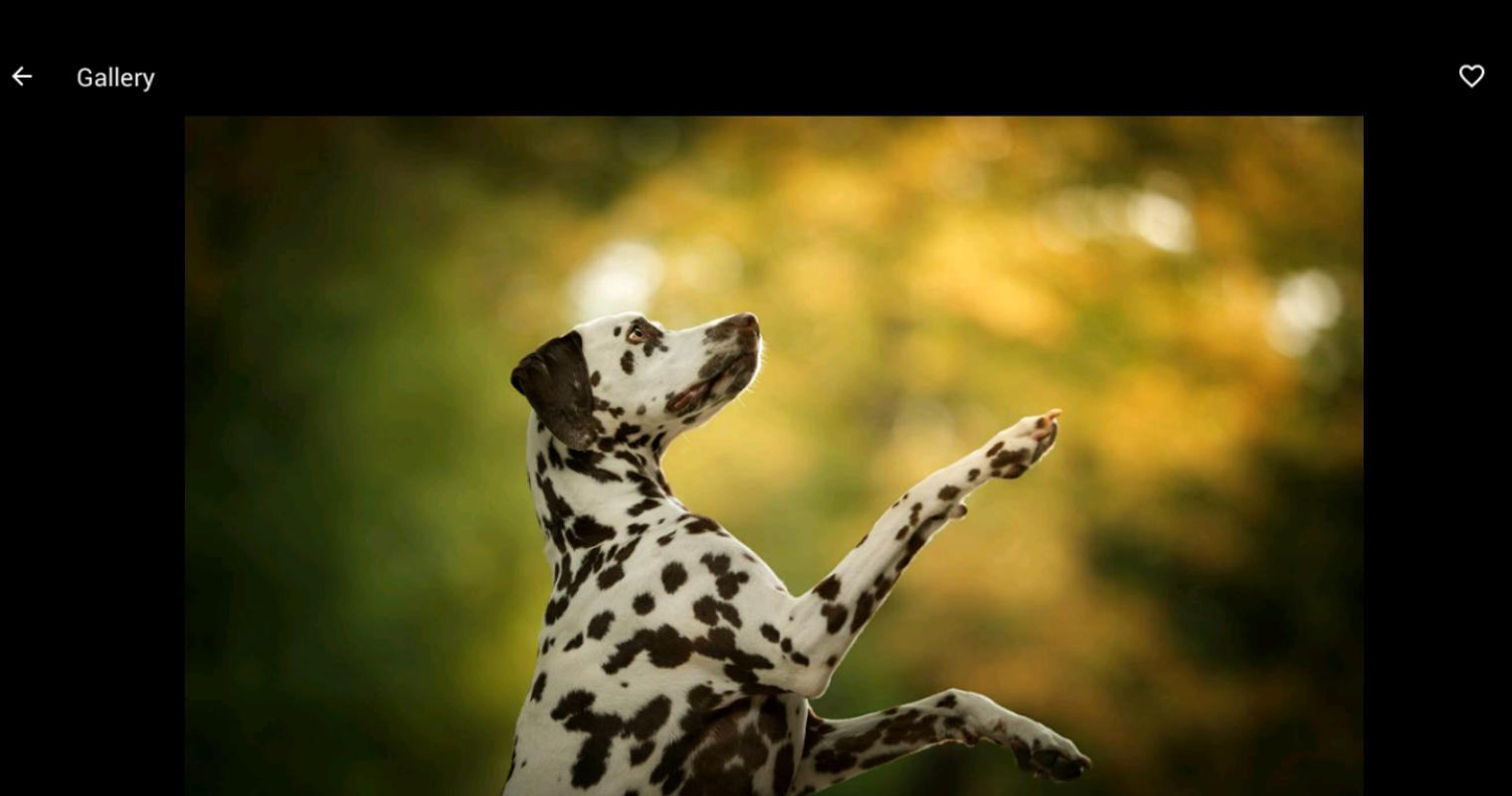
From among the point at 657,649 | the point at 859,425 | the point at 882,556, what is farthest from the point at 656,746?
the point at 859,425

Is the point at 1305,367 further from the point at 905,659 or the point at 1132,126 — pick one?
the point at 905,659

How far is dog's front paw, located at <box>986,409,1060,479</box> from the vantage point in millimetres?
3209

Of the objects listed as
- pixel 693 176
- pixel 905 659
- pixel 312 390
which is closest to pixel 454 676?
pixel 312 390

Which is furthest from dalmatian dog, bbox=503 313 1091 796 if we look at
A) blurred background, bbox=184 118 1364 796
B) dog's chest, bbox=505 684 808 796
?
blurred background, bbox=184 118 1364 796

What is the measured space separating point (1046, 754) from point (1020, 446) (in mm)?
901

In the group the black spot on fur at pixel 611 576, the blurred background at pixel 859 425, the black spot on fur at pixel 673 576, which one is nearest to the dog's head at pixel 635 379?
the black spot on fur at pixel 611 576

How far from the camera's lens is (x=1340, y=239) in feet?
37.4

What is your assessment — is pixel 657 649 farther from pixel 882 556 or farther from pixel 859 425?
pixel 859 425

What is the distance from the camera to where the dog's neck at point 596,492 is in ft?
12.5

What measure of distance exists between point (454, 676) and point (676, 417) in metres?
7.31

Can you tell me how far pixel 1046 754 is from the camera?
135 inches

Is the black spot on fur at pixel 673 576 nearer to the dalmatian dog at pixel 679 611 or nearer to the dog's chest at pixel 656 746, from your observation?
the dalmatian dog at pixel 679 611

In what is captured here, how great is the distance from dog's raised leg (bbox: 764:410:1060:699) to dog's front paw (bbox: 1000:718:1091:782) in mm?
633

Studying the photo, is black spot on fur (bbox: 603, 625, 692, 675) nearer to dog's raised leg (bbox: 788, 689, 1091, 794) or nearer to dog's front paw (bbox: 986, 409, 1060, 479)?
dog's raised leg (bbox: 788, 689, 1091, 794)
